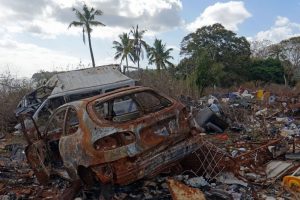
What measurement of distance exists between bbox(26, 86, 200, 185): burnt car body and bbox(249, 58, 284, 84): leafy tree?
3406cm

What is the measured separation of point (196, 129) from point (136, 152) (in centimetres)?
121

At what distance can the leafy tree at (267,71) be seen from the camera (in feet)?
124

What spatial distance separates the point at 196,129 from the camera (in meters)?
5.61

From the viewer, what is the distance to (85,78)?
1165cm

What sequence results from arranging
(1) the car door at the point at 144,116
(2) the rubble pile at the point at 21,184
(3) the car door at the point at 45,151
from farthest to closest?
(3) the car door at the point at 45,151 → (2) the rubble pile at the point at 21,184 → (1) the car door at the point at 144,116

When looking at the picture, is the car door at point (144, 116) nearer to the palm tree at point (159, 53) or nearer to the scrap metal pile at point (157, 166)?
the scrap metal pile at point (157, 166)

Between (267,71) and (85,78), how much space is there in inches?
1167

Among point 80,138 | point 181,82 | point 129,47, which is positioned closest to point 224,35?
point 129,47

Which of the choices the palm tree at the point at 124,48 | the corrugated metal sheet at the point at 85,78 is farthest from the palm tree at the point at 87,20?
the corrugated metal sheet at the point at 85,78

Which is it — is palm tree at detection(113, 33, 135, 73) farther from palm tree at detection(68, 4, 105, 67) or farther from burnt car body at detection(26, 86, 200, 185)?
burnt car body at detection(26, 86, 200, 185)

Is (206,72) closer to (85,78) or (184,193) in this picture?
(85,78)

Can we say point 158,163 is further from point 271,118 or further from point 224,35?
point 224,35

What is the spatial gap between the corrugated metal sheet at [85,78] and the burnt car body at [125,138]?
206 inches

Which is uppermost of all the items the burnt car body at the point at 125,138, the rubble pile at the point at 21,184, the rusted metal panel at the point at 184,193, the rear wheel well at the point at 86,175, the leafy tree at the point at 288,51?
the leafy tree at the point at 288,51
